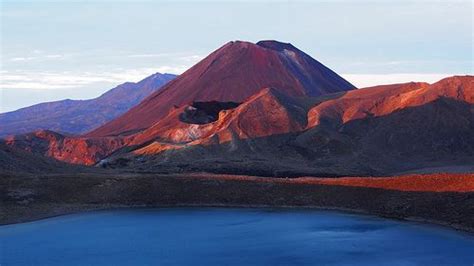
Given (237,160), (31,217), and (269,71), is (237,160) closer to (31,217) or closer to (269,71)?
(31,217)

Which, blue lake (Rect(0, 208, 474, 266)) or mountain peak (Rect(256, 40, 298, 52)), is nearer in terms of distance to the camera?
blue lake (Rect(0, 208, 474, 266))

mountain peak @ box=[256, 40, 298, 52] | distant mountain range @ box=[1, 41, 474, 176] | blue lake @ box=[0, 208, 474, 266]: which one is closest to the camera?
blue lake @ box=[0, 208, 474, 266]

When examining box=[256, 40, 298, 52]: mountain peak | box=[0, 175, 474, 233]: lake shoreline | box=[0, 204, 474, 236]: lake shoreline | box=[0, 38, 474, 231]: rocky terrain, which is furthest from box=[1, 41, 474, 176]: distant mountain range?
box=[256, 40, 298, 52]: mountain peak

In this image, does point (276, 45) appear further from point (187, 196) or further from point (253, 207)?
point (253, 207)

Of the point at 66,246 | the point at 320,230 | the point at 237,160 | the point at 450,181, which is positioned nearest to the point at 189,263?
the point at 66,246

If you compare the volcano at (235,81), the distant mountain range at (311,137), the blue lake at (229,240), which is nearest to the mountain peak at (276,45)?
the volcano at (235,81)

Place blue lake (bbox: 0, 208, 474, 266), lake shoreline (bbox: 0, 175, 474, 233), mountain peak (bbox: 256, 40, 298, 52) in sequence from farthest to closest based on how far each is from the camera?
1. mountain peak (bbox: 256, 40, 298, 52)
2. lake shoreline (bbox: 0, 175, 474, 233)
3. blue lake (bbox: 0, 208, 474, 266)

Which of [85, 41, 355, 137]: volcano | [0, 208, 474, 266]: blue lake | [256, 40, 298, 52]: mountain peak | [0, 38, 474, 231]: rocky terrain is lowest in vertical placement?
[0, 208, 474, 266]: blue lake

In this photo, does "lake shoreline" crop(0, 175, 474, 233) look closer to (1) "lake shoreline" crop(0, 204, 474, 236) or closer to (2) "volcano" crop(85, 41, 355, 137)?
(1) "lake shoreline" crop(0, 204, 474, 236)

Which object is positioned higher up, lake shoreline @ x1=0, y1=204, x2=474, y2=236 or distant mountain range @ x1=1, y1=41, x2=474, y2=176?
distant mountain range @ x1=1, y1=41, x2=474, y2=176
